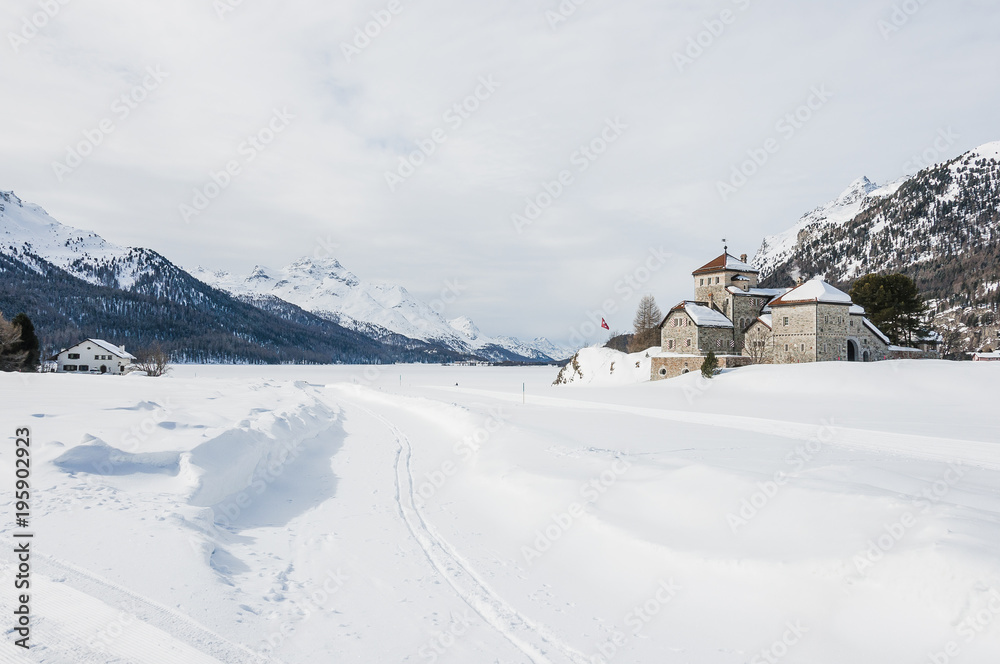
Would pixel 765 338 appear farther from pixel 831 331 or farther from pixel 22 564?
pixel 22 564

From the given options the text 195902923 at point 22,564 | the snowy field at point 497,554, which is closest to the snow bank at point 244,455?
the snowy field at point 497,554

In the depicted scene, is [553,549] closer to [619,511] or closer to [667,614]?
[619,511]

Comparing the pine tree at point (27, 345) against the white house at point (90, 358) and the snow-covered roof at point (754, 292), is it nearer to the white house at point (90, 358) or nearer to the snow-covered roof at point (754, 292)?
the white house at point (90, 358)

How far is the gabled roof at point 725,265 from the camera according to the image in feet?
183

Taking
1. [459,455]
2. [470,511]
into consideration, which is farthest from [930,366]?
[470,511]

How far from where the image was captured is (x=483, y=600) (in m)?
6.33

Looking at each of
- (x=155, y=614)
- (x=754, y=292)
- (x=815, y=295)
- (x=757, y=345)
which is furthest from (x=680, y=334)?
(x=155, y=614)

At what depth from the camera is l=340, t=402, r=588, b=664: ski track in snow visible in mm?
5281

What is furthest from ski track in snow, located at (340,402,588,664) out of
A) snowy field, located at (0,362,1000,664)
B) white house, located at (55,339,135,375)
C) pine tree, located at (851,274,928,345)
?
white house, located at (55,339,135,375)

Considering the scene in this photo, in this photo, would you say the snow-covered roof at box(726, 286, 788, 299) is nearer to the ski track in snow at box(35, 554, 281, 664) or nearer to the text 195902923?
the text 195902923

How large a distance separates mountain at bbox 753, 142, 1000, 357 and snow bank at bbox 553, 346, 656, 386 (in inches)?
4419

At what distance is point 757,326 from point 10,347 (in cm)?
7454

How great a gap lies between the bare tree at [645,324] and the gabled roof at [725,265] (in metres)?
17.7

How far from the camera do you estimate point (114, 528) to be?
7047 millimetres
